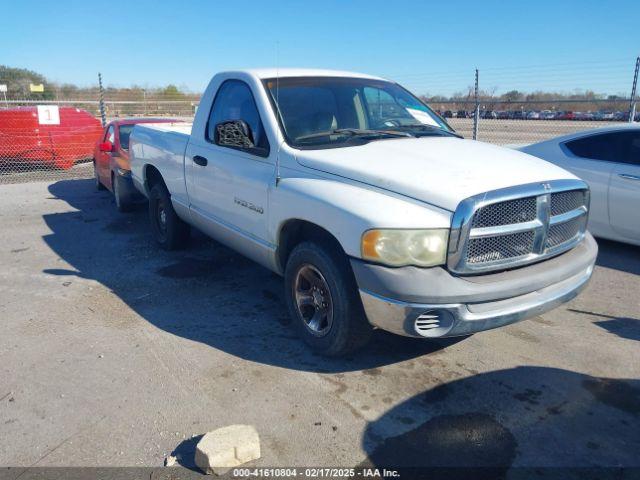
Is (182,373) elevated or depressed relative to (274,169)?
depressed

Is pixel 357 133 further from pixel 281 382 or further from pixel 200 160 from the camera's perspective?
pixel 281 382

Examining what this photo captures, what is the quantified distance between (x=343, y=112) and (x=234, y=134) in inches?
36.7

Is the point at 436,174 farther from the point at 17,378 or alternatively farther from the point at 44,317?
the point at 44,317

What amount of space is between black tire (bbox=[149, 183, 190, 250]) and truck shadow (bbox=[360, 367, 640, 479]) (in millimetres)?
3835

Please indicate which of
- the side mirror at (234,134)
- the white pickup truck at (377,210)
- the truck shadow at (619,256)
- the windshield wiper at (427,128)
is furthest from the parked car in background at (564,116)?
the side mirror at (234,134)

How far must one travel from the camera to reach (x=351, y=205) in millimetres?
3195

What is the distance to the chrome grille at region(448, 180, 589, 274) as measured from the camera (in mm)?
3008

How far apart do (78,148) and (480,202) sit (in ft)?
44.3

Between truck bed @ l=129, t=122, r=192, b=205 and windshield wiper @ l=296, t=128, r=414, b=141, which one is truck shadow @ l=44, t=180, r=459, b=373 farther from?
windshield wiper @ l=296, t=128, r=414, b=141

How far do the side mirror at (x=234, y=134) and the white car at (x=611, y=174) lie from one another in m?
4.17

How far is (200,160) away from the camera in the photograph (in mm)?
4953

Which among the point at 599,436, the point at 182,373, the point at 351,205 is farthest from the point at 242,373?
the point at 599,436

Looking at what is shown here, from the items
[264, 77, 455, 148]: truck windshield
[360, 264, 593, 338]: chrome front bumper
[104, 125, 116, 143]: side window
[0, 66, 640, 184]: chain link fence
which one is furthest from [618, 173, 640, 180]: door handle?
[104, 125, 116, 143]: side window

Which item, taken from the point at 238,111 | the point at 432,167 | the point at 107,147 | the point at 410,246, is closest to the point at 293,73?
the point at 238,111
